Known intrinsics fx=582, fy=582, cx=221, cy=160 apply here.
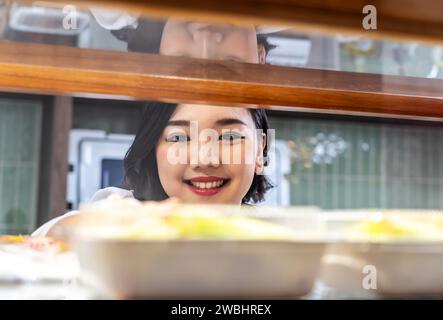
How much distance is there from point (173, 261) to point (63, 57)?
0.25m

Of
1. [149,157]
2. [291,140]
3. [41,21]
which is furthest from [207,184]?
[291,140]

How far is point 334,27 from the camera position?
2.36ft

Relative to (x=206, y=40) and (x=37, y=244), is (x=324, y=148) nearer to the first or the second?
(x=206, y=40)

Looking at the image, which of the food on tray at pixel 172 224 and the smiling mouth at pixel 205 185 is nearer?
the food on tray at pixel 172 224

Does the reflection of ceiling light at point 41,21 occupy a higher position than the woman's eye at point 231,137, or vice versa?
the reflection of ceiling light at point 41,21

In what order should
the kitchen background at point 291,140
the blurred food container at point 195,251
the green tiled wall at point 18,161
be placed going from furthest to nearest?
the green tiled wall at point 18,161 → the kitchen background at point 291,140 → the blurred food container at point 195,251

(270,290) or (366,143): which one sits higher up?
(366,143)

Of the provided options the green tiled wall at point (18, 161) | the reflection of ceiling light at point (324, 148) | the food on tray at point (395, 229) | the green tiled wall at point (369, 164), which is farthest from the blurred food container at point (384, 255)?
the reflection of ceiling light at point (324, 148)

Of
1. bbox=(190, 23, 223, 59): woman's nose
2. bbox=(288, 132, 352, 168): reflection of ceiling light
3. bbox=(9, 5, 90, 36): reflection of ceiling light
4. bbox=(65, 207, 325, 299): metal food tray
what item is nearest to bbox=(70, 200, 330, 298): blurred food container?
bbox=(65, 207, 325, 299): metal food tray

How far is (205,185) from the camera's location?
71cm

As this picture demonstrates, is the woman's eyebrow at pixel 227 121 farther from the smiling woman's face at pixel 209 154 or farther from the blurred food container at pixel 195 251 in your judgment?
the blurred food container at pixel 195 251

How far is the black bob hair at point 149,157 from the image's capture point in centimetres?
77
